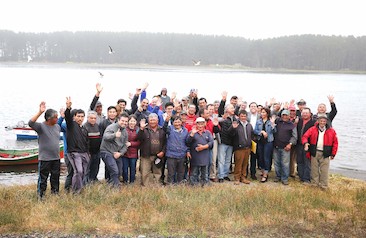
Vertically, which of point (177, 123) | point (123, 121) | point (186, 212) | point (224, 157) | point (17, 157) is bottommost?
point (17, 157)

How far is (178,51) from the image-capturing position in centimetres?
13688

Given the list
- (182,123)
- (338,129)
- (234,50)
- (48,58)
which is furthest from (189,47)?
(182,123)

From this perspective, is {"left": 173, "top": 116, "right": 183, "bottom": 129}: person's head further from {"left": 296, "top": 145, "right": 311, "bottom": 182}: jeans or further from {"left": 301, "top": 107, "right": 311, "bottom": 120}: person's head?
{"left": 296, "top": 145, "right": 311, "bottom": 182}: jeans

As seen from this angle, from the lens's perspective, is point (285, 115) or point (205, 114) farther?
point (285, 115)

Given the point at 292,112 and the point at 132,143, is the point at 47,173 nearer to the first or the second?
the point at 132,143

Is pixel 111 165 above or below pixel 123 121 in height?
below

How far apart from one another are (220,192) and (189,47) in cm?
13620

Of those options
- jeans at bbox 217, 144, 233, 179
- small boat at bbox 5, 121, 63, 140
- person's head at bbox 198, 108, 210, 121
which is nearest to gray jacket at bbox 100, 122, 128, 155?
person's head at bbox 198, 108, 210, 121

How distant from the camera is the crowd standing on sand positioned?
7.88m

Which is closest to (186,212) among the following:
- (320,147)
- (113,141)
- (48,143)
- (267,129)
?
(113,141)

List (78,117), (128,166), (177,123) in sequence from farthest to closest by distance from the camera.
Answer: (128,166) < (177,123) < (78,117)

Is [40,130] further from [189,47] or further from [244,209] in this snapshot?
[189,47]

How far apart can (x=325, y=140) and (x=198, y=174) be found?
3183mm

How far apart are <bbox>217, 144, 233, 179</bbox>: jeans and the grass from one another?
129cm
